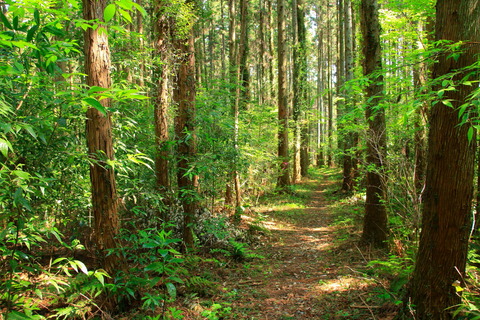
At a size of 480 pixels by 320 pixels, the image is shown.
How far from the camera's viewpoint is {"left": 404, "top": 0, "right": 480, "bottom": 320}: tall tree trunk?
8.69ft

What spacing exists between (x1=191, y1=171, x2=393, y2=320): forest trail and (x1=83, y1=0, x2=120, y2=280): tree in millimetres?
1949

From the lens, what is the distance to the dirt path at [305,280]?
4.01 meters

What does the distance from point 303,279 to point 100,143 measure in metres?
4.26

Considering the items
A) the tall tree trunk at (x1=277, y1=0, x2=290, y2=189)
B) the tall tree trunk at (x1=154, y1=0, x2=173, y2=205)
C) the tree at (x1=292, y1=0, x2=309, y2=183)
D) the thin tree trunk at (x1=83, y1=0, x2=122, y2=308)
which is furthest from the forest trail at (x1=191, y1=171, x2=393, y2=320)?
the tree at (x1=292, y1=0, x2=309, y2=183)

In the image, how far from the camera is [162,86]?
5.78m

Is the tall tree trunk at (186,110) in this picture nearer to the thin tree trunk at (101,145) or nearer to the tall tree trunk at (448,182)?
the thin tree trunk at (101,145)

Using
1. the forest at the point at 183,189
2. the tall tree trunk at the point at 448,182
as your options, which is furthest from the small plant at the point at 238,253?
the tall tree trunk at the point at 448,182

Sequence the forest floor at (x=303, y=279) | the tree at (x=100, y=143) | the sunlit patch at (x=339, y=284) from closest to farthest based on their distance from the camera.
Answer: the tree at (x=100, y=143)
the forest floor at (x=303, y=279)
the sunlit patch at (x=339, y=284)

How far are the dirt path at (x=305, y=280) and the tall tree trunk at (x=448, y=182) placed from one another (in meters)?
0.71

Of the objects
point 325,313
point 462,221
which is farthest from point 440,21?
point 325,313

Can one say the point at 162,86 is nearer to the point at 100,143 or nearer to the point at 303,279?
the point at 100,143

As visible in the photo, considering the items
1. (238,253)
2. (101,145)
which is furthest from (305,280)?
(101,145)

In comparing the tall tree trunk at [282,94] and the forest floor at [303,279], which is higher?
the tall tree trunk at [282,94]

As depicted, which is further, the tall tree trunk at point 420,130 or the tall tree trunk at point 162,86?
the tall tree trunk at point 162,86
